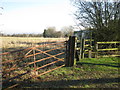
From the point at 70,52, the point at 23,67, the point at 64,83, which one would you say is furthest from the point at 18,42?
the point at 64,83

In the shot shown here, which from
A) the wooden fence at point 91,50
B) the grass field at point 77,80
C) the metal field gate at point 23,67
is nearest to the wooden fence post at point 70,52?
A: the metal field gate at point 23,67

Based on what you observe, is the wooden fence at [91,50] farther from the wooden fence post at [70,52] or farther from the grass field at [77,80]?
the grass field at [77,80]

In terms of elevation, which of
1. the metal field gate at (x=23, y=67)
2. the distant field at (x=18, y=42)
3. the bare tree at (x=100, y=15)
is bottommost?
the metal field gate at (x=23, y=67)

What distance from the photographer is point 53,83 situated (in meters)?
3.96

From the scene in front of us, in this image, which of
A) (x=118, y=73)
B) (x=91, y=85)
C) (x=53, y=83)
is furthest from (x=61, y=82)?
(x=118, y=73)

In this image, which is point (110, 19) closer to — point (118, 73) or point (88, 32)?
point (88, 32)

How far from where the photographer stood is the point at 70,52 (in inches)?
231

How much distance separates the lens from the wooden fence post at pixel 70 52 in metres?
5.79

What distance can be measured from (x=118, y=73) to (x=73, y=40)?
2.72 meters

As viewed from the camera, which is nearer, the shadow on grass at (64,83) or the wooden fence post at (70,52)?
the shadow on grass at (64,83)

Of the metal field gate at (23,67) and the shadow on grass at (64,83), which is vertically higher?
the metal field gate at (23,67)

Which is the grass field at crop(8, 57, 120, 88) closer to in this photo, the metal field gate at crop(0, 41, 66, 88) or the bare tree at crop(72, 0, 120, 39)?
the metal field gate at crop(0, 41, 66, 88)

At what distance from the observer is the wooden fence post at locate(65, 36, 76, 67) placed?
5.79 meters

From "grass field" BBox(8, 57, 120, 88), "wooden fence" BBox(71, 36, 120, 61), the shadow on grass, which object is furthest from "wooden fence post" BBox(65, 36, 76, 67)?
the shadow on grass
